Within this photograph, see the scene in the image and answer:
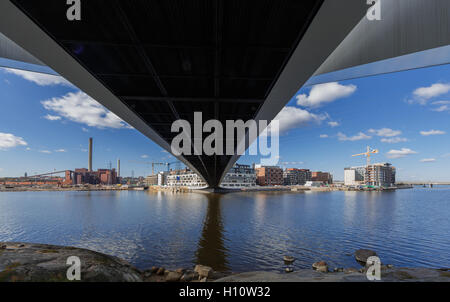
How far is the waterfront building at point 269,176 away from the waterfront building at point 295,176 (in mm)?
17239

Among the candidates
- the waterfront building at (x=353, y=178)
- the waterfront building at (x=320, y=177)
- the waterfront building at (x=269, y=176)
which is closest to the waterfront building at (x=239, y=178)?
the waterfront building at (x=269, y=176)

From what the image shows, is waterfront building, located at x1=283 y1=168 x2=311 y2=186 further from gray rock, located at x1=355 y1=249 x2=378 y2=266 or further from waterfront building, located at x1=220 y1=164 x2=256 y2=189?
gray rock, located at x1=355 y1=249 x2=378 y2=266

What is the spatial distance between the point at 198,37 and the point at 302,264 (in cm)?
1349

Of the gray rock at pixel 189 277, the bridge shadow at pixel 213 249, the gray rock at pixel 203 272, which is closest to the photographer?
the gray rock at pixel 189 277

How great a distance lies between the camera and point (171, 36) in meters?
5.64

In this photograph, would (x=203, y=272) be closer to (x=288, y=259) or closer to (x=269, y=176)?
(x=288, y=259)

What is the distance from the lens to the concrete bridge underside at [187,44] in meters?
4.60

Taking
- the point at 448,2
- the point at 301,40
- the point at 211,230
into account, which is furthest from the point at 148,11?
the point at 211,230

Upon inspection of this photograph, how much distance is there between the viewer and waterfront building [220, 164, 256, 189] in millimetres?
132150

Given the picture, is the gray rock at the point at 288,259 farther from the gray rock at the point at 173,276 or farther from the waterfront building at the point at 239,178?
the waterfront building at the point at 239,178

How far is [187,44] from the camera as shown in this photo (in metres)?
5.88

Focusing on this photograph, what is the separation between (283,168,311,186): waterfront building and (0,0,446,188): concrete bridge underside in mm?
172810

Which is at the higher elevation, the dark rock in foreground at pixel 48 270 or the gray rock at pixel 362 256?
the dark rock in foreground at pixel 48 270

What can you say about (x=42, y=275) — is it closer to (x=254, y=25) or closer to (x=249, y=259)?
(x=254, y=25)
